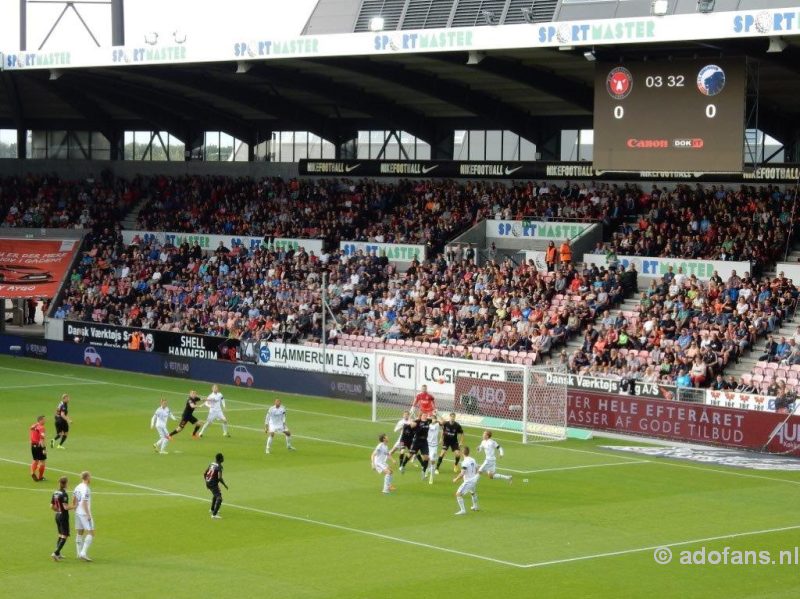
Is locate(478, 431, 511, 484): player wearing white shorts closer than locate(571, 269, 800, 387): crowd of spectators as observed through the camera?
Yes

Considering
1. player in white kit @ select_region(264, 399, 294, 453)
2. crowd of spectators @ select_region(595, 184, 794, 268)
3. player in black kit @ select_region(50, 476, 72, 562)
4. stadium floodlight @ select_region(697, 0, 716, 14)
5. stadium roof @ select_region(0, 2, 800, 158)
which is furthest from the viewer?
crowd of spectators @ select_region(595, 184, 794, 268)

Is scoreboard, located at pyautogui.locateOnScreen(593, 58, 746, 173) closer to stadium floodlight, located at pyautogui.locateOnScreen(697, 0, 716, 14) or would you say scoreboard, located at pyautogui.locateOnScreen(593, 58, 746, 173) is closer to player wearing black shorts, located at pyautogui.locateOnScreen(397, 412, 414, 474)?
stadium floodlight, located at pyautogui.locateOnScreen(697, 0, 716, 14)

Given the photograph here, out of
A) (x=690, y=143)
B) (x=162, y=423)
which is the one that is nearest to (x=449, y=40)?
(x=690, y=143)

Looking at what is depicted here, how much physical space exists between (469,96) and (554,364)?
561 inches

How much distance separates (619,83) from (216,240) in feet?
83.8

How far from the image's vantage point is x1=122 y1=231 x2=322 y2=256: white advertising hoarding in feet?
188

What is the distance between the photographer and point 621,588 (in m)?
21.2

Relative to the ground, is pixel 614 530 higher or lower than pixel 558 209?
lower

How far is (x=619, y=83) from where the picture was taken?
40.2m

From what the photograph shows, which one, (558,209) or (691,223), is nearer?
(691,223)

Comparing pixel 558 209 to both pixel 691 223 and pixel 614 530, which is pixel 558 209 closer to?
pixel 691 223

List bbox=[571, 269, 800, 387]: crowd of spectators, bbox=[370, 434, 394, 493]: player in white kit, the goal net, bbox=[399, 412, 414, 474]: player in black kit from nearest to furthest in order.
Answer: bbox=[370, 434, 394, 493]: player in white kit < bbox=[399, 412, 414, 474]: player in black kit < the goal net < bbox=[571, 269, 800, 387]: crowd of spectators

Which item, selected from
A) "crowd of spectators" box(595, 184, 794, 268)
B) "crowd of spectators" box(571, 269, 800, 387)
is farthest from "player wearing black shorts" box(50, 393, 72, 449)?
"crowd of spectators" box(595, 184, 794, 268)

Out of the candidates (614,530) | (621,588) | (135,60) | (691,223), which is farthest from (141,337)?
(621,588)
